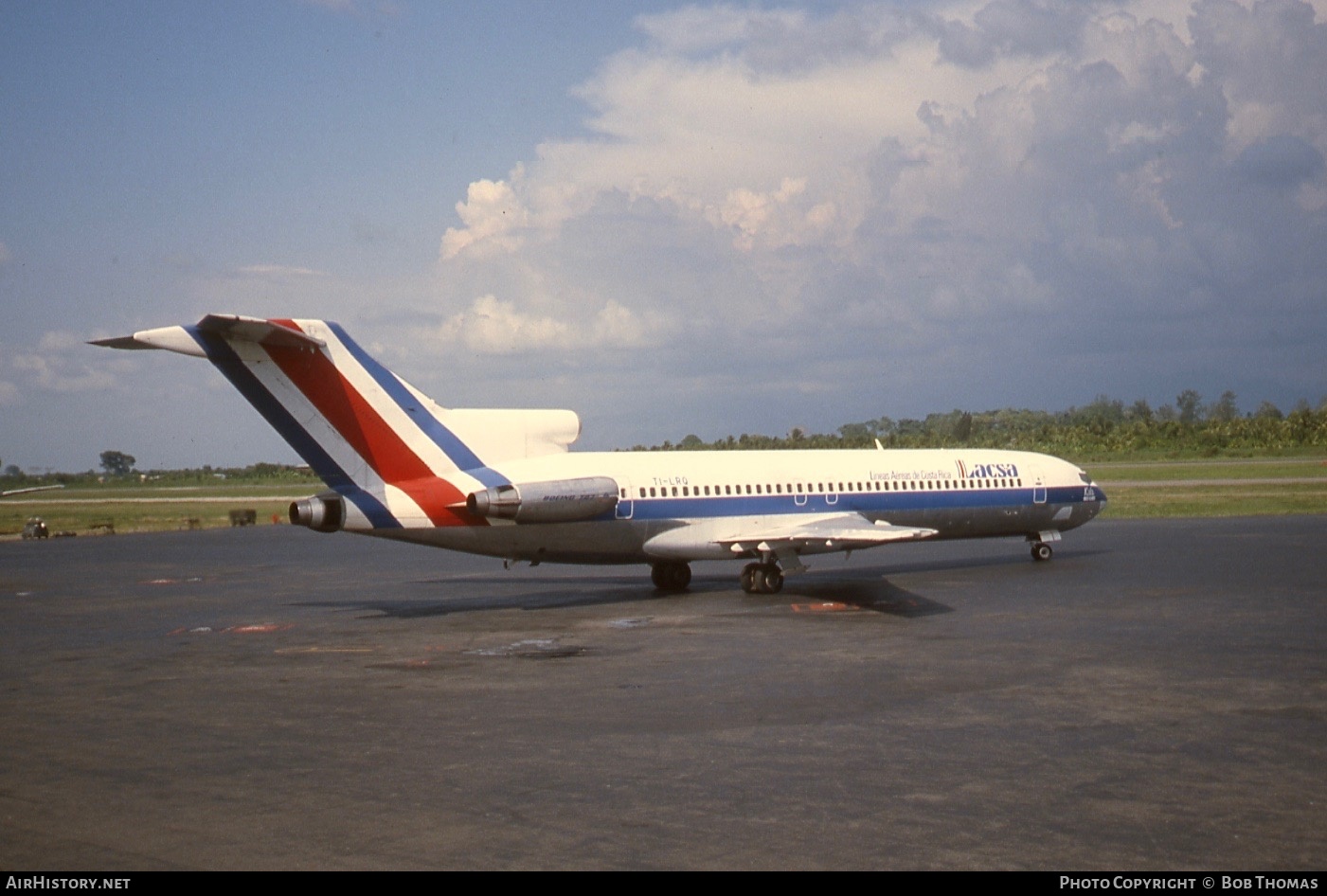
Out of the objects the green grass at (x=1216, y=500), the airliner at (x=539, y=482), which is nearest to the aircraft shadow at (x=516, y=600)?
the airliner at (x=539, y=482)

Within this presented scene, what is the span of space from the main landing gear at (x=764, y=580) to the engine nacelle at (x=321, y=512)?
9332 millimetres

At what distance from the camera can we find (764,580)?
26484 millimetres

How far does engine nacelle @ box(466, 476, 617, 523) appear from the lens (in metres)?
23.2

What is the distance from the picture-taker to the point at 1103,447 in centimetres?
11019

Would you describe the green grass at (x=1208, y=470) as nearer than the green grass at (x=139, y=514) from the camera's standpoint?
No

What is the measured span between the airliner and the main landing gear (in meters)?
0.04

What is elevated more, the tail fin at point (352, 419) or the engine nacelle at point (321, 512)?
the tail fin at point (352, 419)

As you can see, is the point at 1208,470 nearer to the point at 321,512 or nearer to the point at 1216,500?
the point at 1216,500

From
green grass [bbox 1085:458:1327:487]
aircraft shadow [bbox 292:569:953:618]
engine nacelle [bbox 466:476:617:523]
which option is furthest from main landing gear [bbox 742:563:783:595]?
green grass [bbox 1085:458:1327:487]

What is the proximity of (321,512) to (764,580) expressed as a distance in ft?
32.7

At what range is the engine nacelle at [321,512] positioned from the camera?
2214cm

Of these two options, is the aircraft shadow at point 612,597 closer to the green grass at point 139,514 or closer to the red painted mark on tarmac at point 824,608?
the red painted mark on tarmac at point 824,608

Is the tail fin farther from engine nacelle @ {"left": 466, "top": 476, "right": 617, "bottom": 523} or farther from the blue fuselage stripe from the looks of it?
the blue fuselage stripe
